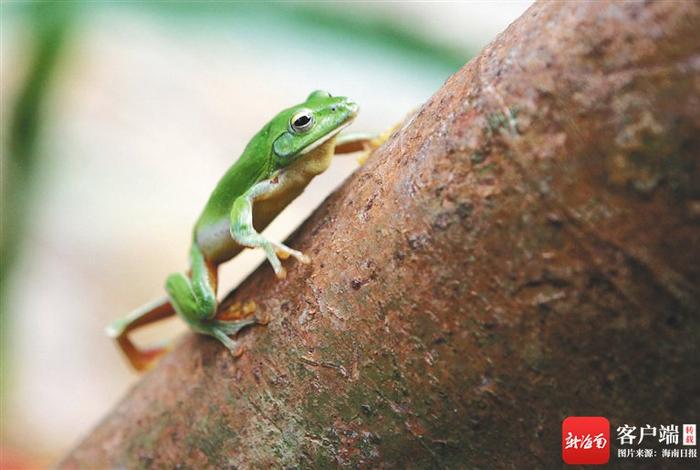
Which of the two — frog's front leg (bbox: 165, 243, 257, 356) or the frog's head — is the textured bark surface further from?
the frog's head

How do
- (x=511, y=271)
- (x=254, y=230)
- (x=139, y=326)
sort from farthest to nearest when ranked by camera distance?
(x=139, y=326) < (x=254, y=230) < (x=511, y=271)

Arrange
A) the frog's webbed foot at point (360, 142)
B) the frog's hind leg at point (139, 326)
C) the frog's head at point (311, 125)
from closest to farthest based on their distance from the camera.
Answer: the frog's head at point (311, 125) → the frog's webbed foot at point (360, 142) → the frog's hind leg at point (139, 326)

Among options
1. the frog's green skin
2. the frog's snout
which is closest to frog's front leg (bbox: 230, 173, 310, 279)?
the frog's green skin

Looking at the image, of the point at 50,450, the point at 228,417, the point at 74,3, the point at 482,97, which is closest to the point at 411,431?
the point at 228,417

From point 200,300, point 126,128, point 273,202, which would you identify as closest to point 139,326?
point 200,300

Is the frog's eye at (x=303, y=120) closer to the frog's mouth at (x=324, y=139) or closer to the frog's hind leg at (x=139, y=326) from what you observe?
the frog's mouth at (x=324, y=139)

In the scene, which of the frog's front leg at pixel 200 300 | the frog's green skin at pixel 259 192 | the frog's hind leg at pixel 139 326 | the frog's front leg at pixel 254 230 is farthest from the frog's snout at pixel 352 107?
the frog's hind leg at pixel 139 326

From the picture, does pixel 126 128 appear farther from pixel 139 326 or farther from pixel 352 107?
pixel 352 107
